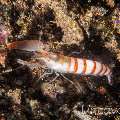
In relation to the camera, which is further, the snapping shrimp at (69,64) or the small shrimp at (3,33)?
the snapping shrimp at (69,64)

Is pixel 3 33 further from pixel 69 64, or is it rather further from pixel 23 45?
pixel 69 64

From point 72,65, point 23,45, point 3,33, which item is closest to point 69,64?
point 72,65

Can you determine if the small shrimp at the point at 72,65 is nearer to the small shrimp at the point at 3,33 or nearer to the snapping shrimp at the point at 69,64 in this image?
the snapping shrimp at the point at 69,64

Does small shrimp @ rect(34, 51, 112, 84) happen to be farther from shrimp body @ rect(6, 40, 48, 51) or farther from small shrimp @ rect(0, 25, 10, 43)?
small shrimp @ rect(0, 25, 10, 43)

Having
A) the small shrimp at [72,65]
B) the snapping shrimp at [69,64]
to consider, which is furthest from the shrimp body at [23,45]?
the small shrimp at [72,65]

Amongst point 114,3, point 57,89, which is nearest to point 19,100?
point 57,89

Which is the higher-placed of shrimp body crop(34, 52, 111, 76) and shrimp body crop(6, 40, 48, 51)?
shrimp body crop(6, 40, 48, 51)

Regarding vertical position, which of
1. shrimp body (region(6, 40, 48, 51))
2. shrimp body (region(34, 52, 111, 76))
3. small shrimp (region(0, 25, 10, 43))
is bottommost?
shrimp body (region(34, 52, 111, 76))

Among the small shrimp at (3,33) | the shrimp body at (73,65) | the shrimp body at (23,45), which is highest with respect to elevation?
the small shrimp at (3,33)

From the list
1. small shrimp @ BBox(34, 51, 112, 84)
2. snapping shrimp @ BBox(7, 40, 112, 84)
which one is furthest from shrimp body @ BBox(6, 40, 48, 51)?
small shrimp @ BBox(34, 51, 112, 84)
